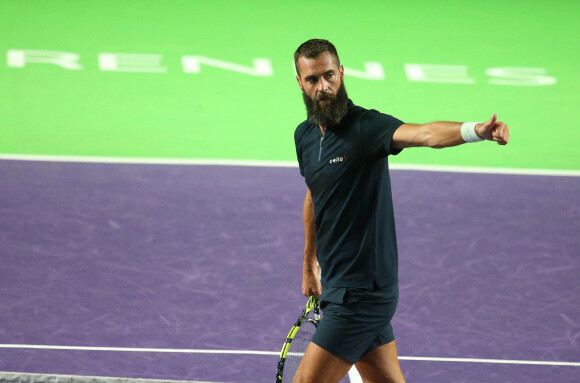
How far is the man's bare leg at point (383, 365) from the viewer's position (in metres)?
4.89

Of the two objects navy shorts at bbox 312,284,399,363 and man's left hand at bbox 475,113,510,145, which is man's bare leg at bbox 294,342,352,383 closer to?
navy shorts at bbox 312,284,399,363

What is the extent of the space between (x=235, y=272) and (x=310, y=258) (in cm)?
306

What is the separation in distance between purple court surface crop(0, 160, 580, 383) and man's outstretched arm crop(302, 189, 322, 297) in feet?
4.98

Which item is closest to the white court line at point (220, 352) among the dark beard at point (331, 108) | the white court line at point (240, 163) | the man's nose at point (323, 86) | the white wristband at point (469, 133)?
the dark beard at point (331, 108)

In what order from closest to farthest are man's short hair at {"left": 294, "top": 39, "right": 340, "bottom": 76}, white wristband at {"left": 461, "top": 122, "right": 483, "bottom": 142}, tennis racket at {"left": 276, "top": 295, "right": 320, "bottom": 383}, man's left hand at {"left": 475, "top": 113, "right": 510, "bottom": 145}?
man's left hand at {"left": 475, "top": 113, "right": 510, "bottom": 145}, white wristband at {"left": 461, "top": 122, "right": 483, "bottom": 142}, man's short hair at {"left": 294, "top": 39, "right": 340, "bottom": 76}, tennis racket at {"left": 276, "top": 295, "right": 320, "bottom": 383}

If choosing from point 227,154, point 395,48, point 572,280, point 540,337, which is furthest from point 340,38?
point 540,337

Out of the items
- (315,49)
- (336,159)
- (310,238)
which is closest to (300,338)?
(310,238)

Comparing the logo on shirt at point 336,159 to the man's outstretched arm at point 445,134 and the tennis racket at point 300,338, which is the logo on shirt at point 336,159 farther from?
the tennis racket at point 300,338

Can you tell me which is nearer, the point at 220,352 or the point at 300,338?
the point at 300,338

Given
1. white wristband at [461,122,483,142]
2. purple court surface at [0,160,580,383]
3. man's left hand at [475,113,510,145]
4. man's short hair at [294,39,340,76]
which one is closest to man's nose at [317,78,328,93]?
man's short hair at [294,39,340,76]

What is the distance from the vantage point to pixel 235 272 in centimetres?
827

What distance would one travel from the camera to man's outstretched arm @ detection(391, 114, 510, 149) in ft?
12.7

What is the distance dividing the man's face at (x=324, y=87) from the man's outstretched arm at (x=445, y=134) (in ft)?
1.32

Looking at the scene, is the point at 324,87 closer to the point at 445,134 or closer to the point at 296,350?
the point at 445,134
